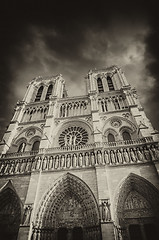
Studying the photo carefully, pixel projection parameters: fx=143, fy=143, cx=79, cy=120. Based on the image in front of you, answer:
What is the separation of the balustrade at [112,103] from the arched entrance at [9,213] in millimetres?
11440

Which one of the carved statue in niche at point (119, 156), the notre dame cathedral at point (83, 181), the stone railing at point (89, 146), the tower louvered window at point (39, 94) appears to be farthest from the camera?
the tower louvered window at point (39, 94)

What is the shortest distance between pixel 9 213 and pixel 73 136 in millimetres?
7869

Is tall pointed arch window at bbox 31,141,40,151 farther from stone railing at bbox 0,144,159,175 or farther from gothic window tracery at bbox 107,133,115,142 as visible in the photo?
gothic window tracery at bbox 107,133,115,142

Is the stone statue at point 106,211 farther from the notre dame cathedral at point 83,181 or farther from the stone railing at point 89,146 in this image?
the stone railing at point 89,146

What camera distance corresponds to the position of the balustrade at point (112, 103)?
16109 millimetres

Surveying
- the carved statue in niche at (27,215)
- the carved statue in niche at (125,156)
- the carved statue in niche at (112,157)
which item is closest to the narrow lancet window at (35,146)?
the carved statue in niche at (27,215)

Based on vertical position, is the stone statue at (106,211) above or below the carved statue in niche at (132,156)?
below

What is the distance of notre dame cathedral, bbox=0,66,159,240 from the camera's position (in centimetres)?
857

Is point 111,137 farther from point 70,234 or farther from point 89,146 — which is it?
point 70,234

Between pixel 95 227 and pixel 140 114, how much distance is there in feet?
33.4

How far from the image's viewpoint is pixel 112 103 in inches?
658

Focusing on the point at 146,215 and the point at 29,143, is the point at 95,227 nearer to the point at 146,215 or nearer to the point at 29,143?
the point at 146,215

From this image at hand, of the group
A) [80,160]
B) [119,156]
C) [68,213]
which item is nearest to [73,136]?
[80,160]

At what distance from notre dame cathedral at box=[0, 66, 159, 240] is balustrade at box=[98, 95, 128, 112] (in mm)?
834
